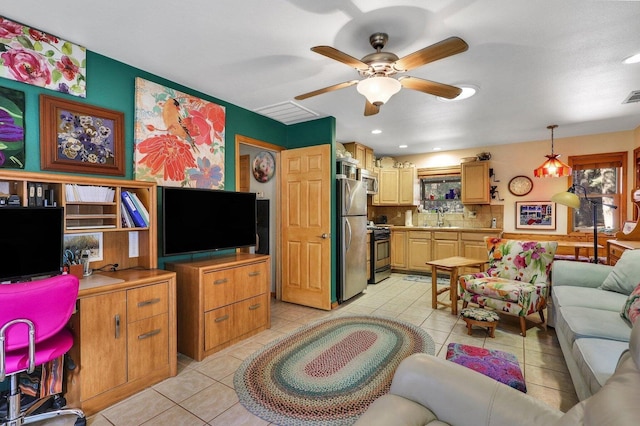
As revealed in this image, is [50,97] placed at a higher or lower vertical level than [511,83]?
lower

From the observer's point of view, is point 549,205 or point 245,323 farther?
point 549,205

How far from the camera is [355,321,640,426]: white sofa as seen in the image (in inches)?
32.3

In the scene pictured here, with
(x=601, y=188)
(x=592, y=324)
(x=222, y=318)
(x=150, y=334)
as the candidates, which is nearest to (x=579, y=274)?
(x=592, y=324)

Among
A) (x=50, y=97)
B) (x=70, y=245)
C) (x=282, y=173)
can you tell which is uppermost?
(x=50, y=97)

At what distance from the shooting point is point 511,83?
9.43ft

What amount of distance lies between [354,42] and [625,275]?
2947 millimetres

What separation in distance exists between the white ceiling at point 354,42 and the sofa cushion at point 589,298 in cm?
193

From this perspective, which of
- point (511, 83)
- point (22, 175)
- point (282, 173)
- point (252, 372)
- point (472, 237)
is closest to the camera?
point (22, 175)

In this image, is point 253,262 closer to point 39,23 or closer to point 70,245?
point 70,245

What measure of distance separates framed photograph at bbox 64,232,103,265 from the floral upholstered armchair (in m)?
3.55

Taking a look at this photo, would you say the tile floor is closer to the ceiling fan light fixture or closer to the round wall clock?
the ceiling fan light fixture

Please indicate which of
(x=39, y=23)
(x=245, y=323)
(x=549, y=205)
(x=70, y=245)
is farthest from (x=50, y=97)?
(x=549, y=205)

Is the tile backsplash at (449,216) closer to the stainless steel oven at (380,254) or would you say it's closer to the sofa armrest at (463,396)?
the stainless steel oven at (380,254)

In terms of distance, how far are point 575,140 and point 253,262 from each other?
18.0ft
